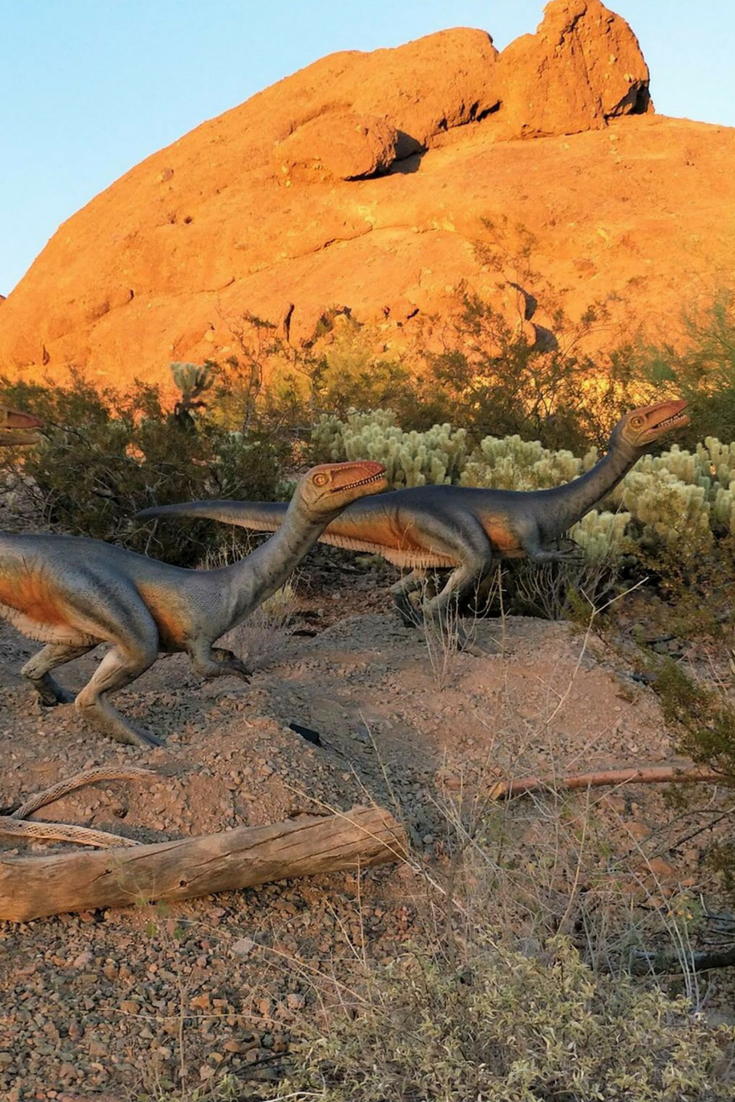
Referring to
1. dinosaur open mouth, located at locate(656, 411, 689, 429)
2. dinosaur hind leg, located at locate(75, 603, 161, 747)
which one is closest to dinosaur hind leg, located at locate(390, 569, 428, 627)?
dinosaur open mouth, located at locate(656, 411, 689, 429)

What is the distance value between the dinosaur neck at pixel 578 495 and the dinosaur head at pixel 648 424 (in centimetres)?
14

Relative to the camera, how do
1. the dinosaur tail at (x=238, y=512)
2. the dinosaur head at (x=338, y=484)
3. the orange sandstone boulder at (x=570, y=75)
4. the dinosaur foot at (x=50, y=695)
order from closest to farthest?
1. the dinosaur head at (x=338, y=484)
2. the dinosaur foot at (x=50, y=695)
3. the dinosaur tail at (x=238, y=512)
4. the orange sandstone boulder at (x=570, y=75)

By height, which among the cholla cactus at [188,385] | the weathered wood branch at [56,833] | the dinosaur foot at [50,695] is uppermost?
the cholla cactus at [188,385]

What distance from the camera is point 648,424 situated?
5.85 meters

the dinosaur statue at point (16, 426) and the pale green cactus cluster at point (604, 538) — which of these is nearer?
the dinosaur statue at point (16, 426)

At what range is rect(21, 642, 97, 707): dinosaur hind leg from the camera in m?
4.24

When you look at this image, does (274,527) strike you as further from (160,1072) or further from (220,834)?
(160,1072)

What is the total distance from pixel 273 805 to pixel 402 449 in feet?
17.0

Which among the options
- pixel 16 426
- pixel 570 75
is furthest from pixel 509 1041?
pixel 570 75

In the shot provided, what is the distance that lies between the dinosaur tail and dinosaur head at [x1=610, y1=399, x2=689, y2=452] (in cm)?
196

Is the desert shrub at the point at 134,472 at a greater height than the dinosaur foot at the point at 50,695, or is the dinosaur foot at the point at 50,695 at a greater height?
the desert shrub at the point at 134,472

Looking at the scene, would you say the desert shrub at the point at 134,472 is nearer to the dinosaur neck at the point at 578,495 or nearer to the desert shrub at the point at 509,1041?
the dinosaur neck at the point at 578,495

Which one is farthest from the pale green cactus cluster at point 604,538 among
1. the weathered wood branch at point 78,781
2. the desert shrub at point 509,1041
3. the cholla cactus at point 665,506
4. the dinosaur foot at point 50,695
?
the desert shrub at point 509,1041

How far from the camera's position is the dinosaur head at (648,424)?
5.83 metres
